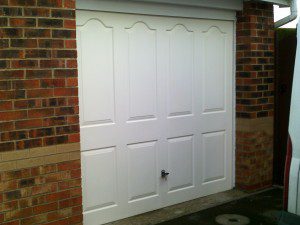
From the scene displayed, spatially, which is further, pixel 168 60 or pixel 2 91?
pixel 168 60

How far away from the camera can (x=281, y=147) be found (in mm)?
6027

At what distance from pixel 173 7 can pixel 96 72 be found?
127 cm

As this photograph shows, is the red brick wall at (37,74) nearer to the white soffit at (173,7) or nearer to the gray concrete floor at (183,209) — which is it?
the white soffit at (173,7)

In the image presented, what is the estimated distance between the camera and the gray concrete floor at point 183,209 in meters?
4.77

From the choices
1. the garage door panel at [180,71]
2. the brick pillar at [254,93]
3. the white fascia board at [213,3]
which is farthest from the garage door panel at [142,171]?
the white fascia board at [213,3]

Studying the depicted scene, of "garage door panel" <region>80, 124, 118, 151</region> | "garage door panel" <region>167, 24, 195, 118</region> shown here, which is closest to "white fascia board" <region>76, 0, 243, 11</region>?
"garage door panel" <region>167, 24, 195, 118</region>

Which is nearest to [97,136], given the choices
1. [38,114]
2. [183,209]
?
[38,114]

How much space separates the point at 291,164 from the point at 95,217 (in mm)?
2402

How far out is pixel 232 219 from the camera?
16.0ft

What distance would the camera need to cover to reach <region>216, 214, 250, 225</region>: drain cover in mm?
4762

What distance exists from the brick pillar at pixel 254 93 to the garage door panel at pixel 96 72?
1.95 meters

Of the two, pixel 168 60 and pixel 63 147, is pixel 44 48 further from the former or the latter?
pixel 168 60

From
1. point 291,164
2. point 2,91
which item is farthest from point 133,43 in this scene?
point 291,164

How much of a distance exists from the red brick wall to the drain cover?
6.48 ft
